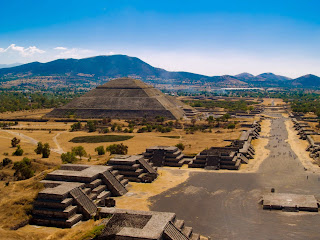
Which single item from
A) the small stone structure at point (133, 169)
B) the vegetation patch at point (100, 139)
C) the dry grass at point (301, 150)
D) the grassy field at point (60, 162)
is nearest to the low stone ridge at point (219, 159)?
the grassy field at point (60, 162)

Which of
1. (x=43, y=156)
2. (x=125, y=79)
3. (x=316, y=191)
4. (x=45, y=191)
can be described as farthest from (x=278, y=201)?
(x=125, y=79)

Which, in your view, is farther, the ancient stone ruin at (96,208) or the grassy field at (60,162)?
the grassy field at (60,162)

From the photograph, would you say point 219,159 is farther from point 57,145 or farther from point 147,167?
point 57,145

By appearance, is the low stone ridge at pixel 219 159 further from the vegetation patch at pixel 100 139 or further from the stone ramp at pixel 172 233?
the vegetation patch at pixel 100 139

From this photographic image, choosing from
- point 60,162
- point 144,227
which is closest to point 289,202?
point 144,227

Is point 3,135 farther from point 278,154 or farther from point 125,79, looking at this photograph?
point 125,79

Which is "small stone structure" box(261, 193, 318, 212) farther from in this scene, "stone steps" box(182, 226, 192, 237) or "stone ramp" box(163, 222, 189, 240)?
"stone ramp" box(163, 222, 189, 240)

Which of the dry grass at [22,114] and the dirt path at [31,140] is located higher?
the dirt path at [31,140]
